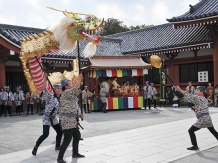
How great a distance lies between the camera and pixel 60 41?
802cm

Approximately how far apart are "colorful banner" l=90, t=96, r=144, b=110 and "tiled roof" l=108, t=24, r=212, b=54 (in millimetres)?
4585

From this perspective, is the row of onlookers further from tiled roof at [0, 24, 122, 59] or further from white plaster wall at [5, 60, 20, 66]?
tiled roof at [0, 24, 122, 59]

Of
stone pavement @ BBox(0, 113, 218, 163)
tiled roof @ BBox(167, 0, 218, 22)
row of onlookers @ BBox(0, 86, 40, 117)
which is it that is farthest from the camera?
tiled roof @ BBox(167, 0, 218, 22)

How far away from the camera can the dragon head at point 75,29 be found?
25.5 ft

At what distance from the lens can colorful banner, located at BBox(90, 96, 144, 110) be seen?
16.9 m

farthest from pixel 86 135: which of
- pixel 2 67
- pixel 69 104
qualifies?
pixel 2 67

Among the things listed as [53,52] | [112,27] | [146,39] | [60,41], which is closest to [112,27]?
[112,27]

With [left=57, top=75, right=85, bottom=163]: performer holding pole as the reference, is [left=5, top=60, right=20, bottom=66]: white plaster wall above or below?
above

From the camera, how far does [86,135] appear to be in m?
9.15

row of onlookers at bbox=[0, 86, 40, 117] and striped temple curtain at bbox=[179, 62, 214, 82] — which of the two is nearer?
row of onlookers at bbox=[0, 86, 40, 117]

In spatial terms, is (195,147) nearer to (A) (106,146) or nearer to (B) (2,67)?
(A) (106,146)

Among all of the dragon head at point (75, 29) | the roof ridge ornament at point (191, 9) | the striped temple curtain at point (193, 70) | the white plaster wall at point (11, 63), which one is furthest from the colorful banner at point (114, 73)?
the dragon head at point (75, 29)

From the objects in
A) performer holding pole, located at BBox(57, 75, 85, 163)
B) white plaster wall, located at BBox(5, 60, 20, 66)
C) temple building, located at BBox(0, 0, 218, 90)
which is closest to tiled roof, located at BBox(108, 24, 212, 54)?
temple building, located at BBox(0, 0, 218, 90)

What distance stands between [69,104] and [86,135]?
11.1 feet
